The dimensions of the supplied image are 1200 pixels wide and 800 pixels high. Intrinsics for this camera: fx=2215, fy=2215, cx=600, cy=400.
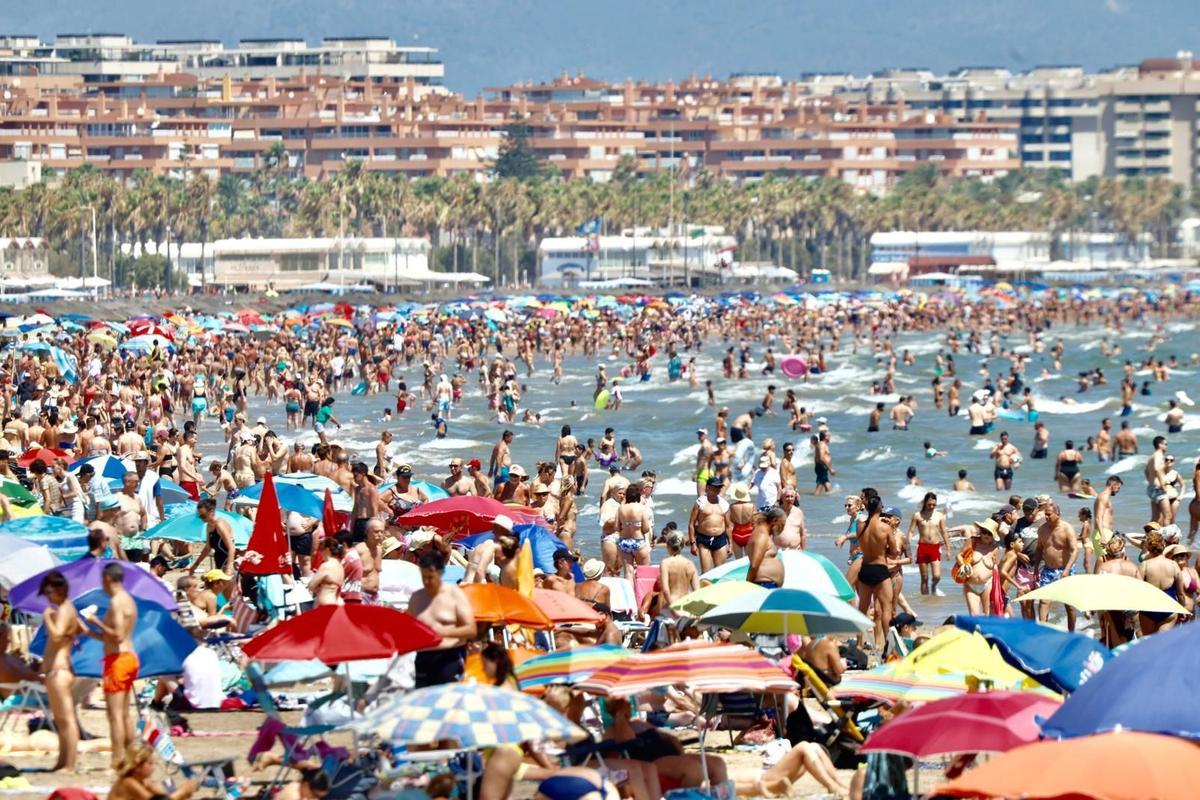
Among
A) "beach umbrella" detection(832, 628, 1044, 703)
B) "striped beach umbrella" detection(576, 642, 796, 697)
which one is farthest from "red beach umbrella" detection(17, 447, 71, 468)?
"striped beach umbrella" detection(576, 642, 796, 697)

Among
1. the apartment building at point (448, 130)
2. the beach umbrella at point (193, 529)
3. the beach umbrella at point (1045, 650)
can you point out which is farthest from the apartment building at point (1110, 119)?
the beach umbrella at point (1045, 650)

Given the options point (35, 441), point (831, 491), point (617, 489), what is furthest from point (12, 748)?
point (831, 491)

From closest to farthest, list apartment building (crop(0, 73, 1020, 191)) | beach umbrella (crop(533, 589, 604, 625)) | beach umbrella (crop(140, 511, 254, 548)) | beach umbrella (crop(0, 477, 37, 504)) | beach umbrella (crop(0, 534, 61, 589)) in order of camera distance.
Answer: beach umbrella (crop(0, 534, 61, 589)) < beach umbrella (crop(533, 589, 604, 625)) < beach umbrella (crop(140, 511, 254, 548)) < beach umbrella (crop(0, 477, 37, 504)) < apartment building (crop(0, 73, 1020, 191))

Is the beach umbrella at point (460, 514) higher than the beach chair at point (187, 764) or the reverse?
higher

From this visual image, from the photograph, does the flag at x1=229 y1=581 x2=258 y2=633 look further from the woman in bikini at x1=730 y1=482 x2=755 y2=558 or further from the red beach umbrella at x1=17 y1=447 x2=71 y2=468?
the red beach umbrella at x1=17 y1=447 x2=71 y2=468

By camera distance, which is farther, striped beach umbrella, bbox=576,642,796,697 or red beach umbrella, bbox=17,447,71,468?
red beach umbrella, bbox=17,447,71,468

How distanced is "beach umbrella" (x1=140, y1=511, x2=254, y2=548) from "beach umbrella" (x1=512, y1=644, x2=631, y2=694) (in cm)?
520

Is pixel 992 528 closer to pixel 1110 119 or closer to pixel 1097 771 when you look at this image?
pixel 1097 771

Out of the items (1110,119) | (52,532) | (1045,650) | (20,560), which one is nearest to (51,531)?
(52,532)

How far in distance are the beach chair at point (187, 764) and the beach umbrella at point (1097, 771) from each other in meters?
3.52

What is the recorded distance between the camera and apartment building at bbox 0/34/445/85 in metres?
155

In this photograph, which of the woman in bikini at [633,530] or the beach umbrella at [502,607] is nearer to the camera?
the beach umbrella at [502,607]

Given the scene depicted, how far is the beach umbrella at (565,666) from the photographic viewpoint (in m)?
10.3

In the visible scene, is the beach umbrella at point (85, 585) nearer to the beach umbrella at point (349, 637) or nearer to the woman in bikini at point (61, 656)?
the woman in bikini at point (61, 656)
